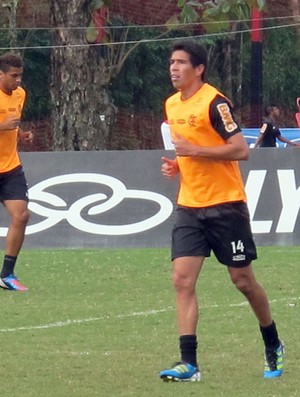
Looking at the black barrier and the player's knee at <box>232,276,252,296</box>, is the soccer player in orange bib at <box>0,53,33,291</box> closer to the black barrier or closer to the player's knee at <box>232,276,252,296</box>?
the black barrier

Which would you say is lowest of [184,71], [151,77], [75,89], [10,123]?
[151,77]

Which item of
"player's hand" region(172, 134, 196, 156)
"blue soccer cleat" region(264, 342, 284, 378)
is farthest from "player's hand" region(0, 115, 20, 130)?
"blue soccer cleat" region(264, 342, 284, 378)

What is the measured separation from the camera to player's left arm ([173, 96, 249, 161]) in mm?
7320

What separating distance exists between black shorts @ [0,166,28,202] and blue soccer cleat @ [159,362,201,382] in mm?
4804

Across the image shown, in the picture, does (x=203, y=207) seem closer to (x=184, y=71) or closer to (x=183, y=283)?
(x=183, y=283)

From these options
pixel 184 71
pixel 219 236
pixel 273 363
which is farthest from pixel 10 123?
pixel 273 363

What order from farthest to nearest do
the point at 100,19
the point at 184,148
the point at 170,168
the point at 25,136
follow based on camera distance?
the point at 25,136 → the point at 170,168 → the point at 184,148 → the point at 100,19

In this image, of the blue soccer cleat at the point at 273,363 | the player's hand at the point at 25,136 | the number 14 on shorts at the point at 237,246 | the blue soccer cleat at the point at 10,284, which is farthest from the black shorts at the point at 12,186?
the blue soccer cleat at the point at 273,363

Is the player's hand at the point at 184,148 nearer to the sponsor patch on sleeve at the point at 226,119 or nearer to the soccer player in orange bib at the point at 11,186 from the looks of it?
the sponsor patch on sleeve at the point at 226,119

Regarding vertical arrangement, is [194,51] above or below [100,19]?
below

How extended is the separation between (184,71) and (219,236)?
103 cm

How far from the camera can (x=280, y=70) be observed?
51.5 metres

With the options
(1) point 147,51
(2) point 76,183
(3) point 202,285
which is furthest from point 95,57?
(1) point 147,51

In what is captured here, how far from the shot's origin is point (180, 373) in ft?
24.1
